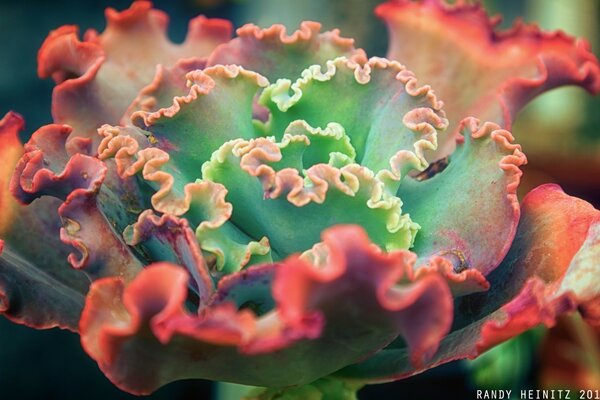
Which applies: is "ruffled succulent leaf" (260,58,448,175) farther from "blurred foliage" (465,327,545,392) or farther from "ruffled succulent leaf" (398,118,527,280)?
"blurred foliage" (465,327,545,392)

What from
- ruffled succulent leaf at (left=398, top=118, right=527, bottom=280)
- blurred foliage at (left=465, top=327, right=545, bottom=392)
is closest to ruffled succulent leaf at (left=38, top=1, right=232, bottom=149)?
ruffled succulent leaf at (left=398, top=118, right=527, bottom=280)

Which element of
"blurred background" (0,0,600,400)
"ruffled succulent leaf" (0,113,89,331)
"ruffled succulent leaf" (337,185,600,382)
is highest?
"ruffled succulent leaf" (337,185,600,382)

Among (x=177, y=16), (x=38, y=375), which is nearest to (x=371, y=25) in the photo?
(x=177, y=16)

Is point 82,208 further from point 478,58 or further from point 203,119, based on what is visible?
point 478,58

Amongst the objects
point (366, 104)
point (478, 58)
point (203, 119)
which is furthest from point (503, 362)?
point (203, 119)

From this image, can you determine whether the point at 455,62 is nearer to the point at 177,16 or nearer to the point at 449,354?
the point at 449,354

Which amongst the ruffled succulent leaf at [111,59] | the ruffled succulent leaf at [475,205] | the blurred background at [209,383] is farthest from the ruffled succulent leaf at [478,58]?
the blurred background at [209,383]
